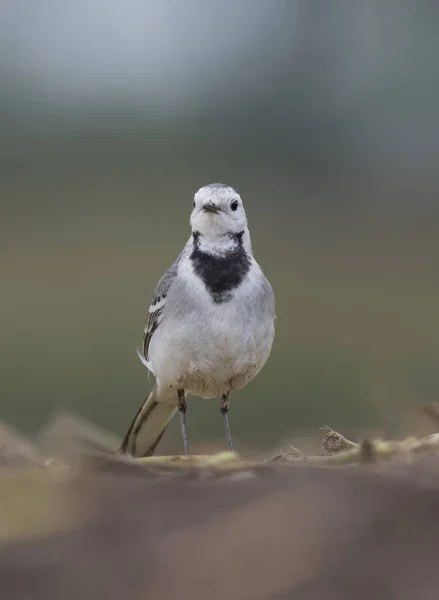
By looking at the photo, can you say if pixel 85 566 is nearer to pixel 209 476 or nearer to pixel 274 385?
pixel 209 476

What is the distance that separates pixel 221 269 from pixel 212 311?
247 millimetres

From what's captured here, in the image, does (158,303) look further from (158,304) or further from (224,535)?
(224,535)

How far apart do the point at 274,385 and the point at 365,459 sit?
8.52 metres

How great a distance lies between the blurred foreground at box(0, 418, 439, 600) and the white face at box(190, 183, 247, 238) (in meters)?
2.63

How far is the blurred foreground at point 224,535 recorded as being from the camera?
1521 millimetres

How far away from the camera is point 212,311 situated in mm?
4250

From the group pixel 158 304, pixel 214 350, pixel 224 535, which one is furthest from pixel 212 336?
pixel 224 535

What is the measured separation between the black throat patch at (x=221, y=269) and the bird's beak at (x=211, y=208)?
140 millimetres

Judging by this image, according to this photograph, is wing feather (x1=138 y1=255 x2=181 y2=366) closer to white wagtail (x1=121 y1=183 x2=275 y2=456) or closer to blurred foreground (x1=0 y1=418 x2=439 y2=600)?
white wagtail (x1=121 y1=183 x2=275 y2=456)

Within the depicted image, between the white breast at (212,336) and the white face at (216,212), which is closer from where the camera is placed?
the white breast at (212,336)

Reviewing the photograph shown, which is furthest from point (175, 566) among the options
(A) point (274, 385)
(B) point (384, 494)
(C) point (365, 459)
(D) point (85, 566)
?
(A) point (274, 385)

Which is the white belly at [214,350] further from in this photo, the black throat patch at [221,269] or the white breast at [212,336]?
the black throat patch at [221,269]

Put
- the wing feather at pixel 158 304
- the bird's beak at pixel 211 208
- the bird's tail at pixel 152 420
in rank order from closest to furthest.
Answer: the bird's beak at pixel 211 208 < the wing feather at pixel 158 304 < the bird's tail at pixel 152 420

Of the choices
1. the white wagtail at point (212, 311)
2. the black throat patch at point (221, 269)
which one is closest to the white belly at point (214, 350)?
the white wagtail at point (212, 311)
